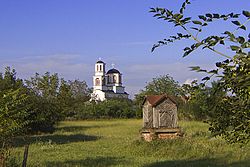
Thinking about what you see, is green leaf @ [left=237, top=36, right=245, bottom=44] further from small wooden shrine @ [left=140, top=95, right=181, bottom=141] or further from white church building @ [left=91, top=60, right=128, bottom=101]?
white church building @ [left=91, top=60, right=128, bottom=101]

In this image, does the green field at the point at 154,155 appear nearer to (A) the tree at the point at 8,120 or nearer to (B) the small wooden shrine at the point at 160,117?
(B) the small wooden shrine at the point at 160,117

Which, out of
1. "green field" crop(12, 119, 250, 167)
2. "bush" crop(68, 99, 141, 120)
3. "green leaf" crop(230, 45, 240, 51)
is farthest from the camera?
"bush" crop(68, 99, 141, 120)

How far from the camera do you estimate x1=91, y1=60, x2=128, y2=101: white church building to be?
118 metres

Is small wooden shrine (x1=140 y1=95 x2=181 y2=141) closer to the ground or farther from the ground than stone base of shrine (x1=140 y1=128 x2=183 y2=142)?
farther from the ground

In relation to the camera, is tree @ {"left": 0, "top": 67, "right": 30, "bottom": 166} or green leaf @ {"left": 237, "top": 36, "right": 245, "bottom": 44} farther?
tree @ {"left": 0, "top": 67, "right": 30, "bottom": 166}

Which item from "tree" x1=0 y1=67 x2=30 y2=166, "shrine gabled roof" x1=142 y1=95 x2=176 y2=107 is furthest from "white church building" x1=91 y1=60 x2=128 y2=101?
"tree" x1=0 y1=67 x2=30 y2=166

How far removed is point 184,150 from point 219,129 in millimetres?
14439

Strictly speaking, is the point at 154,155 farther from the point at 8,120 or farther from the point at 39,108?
the point at 39,108

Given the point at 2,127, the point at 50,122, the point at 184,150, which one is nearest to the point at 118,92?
the point at 50,122

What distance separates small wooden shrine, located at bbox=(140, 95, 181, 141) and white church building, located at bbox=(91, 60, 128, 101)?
90775mm

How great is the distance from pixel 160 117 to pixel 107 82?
336 feet

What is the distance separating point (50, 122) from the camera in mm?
33250

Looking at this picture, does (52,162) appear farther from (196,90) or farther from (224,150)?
(196,90)

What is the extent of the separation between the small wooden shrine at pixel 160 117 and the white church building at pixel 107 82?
90775 millimetres
